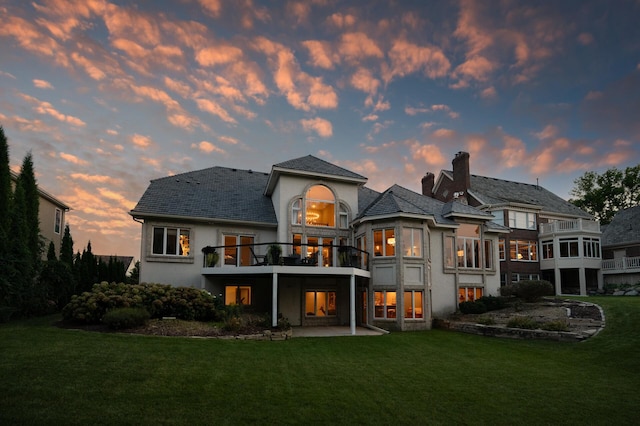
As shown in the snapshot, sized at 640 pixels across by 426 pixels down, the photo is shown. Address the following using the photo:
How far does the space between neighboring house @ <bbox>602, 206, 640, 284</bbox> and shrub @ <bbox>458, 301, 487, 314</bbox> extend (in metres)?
18.5

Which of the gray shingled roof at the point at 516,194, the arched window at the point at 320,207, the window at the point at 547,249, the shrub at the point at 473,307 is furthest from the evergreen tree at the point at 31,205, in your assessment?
the window at the point at 547,249

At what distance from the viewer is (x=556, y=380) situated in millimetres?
9211

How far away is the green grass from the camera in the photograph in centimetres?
616

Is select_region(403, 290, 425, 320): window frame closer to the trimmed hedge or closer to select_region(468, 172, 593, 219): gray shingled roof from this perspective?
the trimmed hedge

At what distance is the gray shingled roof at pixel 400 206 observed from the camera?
18.7 meters

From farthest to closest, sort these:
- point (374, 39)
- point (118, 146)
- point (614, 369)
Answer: point (118, 146) → point (374, 39) → point (614, 369)

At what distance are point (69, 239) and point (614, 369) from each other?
997 inches

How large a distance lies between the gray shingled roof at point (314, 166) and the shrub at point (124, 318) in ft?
31.0

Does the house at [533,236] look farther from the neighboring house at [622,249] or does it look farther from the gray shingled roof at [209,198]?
the gray shingled roof at [209,198]

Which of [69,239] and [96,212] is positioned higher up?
[96,212]

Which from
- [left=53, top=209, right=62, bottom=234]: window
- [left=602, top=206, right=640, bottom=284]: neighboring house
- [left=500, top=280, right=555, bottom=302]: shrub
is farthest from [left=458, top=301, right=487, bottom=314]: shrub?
[left=53, top=209, right=62, bottom=234]: window

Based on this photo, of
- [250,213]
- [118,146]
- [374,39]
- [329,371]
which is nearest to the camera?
[329,371]

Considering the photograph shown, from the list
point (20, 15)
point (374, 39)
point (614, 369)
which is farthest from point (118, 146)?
point (614, 369)

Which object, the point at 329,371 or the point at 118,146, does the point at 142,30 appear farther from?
the point at 329,371
